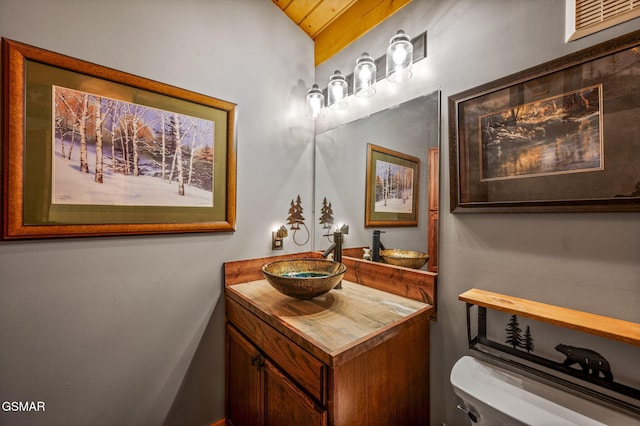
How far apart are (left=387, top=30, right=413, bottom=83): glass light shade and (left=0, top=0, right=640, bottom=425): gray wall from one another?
3.4 inches

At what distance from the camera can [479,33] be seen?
42.9 inches

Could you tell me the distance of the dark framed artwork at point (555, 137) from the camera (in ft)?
2.56

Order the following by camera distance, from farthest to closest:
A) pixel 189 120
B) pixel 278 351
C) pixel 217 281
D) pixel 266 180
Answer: pixel 266 180, pixel 217 281, pixel 189 120, pixel 278 351

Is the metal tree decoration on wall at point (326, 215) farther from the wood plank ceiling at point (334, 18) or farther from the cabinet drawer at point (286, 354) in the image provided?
the wood plank ceiling at point (334, 18)

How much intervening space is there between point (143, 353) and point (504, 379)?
161 centimetres

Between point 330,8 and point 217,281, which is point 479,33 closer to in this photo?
point 330,8

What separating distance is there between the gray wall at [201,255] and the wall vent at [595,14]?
26mm

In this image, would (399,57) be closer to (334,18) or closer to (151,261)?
(334,18)

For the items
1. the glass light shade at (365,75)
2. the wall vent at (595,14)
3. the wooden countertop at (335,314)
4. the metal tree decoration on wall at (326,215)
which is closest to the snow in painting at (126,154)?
the wooden countertop at (335,314)

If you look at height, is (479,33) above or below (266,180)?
above

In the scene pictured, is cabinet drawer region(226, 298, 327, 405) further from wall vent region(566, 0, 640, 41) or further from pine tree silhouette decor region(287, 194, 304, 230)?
wall vent region(566, 0, 640, 41)

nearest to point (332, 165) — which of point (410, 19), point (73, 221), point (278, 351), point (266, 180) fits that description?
point (266, 180)

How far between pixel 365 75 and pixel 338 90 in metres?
0.23

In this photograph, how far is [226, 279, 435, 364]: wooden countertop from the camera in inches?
34.9
